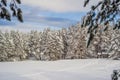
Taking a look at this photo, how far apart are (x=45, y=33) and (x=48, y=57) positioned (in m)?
7.58

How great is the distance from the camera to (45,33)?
295ft

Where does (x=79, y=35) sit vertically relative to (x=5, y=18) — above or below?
below

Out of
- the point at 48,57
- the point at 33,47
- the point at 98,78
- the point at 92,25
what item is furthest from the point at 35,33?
the point at 92,25

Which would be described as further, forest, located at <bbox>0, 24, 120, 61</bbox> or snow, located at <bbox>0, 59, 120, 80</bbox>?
forest, located at <bbox>0, 24, 120, 61</bbox>

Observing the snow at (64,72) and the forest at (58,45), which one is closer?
the snow at (64,72)

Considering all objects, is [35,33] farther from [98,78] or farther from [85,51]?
[98,78]

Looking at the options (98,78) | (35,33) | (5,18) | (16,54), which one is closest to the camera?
(5,18)

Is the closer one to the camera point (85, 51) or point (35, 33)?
point (85, 51)

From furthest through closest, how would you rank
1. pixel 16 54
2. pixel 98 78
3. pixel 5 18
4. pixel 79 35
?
pixel 16 54 → pixel 79 35 → pixel 98 78 → pixel 5 18

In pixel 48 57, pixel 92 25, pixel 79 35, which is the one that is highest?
pixel 92 25

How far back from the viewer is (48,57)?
85.6m

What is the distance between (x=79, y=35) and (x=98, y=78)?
4410cm

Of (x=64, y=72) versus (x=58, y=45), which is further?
(x=58, y=45)

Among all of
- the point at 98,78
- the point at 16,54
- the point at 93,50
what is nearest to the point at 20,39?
the point at 16,54
